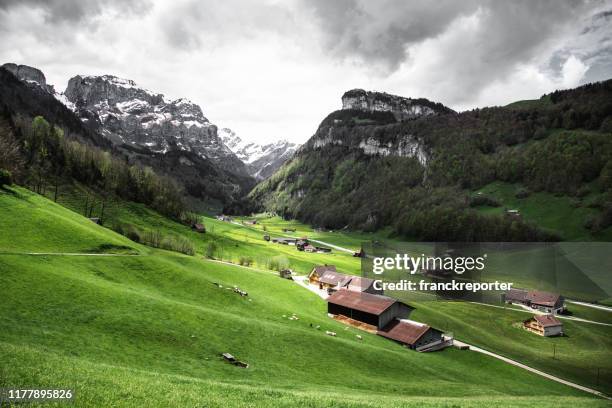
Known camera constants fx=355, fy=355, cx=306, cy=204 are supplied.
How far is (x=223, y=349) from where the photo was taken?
38344 mm

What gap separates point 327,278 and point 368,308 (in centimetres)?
3787

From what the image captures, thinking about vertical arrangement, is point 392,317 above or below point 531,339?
above

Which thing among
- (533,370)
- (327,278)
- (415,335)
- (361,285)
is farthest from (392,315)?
(327,278)

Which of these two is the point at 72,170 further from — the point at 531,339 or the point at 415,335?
the point at 531,339

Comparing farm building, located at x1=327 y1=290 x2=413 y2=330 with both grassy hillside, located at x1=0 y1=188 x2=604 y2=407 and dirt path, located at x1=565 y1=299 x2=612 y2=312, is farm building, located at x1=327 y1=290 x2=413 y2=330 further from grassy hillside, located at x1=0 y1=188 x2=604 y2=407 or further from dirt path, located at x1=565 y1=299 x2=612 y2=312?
dirt path, located at x1=565 y1=299 x2=612 y2=312

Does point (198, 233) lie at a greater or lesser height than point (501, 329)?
greater

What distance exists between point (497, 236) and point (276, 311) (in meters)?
171

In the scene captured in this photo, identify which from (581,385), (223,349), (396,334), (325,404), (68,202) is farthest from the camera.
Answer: (68,202)

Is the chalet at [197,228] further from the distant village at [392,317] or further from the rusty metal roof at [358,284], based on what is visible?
the rusty metal roof at [358,284]

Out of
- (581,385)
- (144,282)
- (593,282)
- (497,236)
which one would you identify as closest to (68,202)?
(144,282)

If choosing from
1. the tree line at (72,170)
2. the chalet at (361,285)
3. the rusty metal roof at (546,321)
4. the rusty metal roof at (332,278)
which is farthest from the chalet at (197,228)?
the rusty metal roof at (546,321)

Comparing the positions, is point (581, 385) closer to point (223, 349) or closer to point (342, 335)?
point (342, 335)

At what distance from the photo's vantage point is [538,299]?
353 feet

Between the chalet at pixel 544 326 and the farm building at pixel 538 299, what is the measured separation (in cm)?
1994
